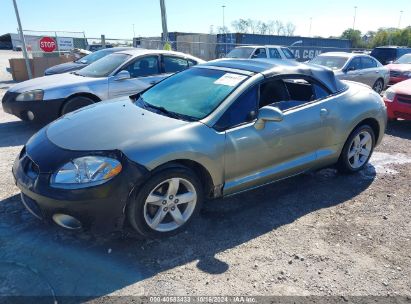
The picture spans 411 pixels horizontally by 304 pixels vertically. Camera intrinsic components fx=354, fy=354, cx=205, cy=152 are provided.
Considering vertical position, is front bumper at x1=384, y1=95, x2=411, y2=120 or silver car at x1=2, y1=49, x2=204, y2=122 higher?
silver car at x1=2, y1=49, x2=204, y2=122

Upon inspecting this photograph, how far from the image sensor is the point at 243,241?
10.7 ft

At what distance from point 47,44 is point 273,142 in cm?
1488

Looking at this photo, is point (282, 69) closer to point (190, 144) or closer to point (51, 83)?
point (190, 144)

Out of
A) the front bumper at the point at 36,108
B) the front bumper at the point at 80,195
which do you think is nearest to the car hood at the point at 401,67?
the front bumper at the point at 36,108

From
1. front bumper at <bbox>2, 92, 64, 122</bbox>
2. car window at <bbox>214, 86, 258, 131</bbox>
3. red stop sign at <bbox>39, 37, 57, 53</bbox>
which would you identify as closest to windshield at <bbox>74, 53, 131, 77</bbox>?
front bumper at <bbox>2, 92, 64, 122</bbox>

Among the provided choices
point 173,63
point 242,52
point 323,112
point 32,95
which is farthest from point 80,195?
point 242,52

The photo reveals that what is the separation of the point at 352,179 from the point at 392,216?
0.96 meters

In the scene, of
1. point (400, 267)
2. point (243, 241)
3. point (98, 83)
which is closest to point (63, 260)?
point (243, 241)

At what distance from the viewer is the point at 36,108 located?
623cm

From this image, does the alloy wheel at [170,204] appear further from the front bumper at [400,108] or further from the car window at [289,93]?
the front bumper at [400,108]

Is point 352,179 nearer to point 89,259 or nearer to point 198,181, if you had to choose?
point 198,181

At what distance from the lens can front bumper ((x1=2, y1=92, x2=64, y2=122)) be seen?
622 centimetres

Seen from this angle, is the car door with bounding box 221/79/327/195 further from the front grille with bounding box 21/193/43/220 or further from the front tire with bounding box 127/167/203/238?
the front grille with bounding box 21/193/43/220

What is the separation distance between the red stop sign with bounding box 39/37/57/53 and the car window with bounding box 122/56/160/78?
1060cm
